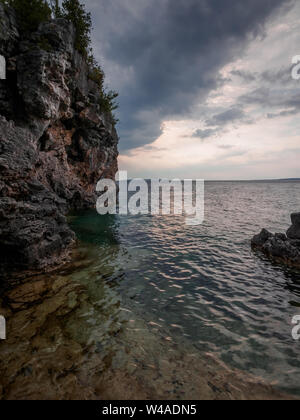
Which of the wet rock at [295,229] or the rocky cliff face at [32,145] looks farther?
the wet rock at [295,229]

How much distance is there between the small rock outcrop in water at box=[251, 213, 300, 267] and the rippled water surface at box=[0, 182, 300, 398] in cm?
105

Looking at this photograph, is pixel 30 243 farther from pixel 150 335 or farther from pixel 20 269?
pixel 150 335

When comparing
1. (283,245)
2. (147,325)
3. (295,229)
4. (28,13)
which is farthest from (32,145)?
(295,229)

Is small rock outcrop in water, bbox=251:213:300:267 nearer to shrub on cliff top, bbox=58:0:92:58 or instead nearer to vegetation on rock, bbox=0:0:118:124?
vegetation on rock, bbox=0:0:118:124

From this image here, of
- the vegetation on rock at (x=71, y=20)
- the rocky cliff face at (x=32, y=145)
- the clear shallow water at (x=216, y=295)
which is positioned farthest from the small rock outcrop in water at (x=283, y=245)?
the vegetation on rock at (x=71, y=20)

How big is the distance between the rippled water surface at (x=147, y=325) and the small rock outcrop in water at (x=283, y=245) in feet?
3.46

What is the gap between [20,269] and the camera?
8.98 meters

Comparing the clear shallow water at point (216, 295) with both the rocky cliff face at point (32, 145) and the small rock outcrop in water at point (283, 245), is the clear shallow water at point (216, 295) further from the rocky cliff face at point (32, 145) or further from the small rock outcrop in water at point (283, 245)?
the rocky cliff face at point (32, 145)

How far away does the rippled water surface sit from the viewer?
4.20 metres

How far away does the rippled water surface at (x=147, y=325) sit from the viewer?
4.20 m

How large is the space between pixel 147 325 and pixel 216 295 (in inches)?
137

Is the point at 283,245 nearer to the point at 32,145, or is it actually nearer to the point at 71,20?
the point at 32,145
